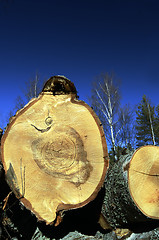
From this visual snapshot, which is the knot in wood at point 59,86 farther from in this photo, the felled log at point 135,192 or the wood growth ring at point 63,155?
the felled log at point 135,192

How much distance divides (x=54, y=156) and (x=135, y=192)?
A: 0.88 meters

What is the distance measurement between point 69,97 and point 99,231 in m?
1.53

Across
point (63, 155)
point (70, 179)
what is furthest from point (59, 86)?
point (70, 179)

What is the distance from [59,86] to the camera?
6.51 feet

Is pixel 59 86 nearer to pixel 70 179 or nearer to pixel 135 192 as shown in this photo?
pixel 70 179

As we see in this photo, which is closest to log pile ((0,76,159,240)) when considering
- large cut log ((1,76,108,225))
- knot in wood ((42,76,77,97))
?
large cut log ((1,76,108,225))

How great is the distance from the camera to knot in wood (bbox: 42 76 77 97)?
1945 mm

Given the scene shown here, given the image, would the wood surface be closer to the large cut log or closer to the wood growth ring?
the large cut log

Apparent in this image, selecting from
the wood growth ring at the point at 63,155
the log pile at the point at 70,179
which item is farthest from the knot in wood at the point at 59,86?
the wood growth ring at the point at 63,155

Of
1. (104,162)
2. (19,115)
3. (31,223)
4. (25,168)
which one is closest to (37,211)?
(25,168)

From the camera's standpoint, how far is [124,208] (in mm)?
1641

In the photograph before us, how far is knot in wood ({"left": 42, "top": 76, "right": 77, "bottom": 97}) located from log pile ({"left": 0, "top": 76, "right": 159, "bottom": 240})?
113mm

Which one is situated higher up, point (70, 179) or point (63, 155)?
point (63, 155)

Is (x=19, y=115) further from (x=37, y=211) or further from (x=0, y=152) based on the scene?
(x=37, y=211)
